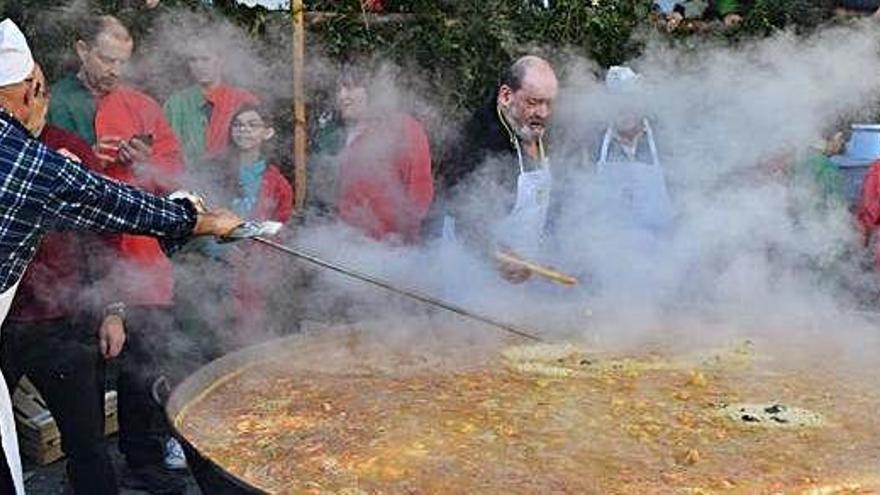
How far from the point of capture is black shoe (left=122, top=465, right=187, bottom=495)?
16.0ft

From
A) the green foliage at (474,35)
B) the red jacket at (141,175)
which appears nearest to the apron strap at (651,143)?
the green foliage at (474,35)

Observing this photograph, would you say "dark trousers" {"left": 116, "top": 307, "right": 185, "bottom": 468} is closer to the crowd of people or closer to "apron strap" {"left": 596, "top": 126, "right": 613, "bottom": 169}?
the crowd of people

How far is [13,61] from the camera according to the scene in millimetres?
3443

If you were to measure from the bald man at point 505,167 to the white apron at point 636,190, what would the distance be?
26.7 inches

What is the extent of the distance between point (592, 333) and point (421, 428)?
121 cm

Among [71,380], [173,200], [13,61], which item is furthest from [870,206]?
[13,61]

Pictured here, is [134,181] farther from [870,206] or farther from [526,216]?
[870,206]

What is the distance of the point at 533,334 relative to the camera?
4.25 metres

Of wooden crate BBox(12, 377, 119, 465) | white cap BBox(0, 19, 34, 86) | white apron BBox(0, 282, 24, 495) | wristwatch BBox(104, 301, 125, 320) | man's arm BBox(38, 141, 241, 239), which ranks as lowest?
wooden crate BBox(12, 377, 119, 465)

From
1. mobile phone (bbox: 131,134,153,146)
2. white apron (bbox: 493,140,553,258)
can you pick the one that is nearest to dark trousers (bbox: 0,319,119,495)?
mobile phone (bbox: 131,134,153,146)

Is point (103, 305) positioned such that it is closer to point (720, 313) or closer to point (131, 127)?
point (131, 127)

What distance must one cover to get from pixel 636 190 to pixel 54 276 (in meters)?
2.84

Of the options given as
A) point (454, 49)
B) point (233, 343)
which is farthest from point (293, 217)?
point (454, 49)

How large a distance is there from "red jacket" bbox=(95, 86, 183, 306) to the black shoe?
789mm
